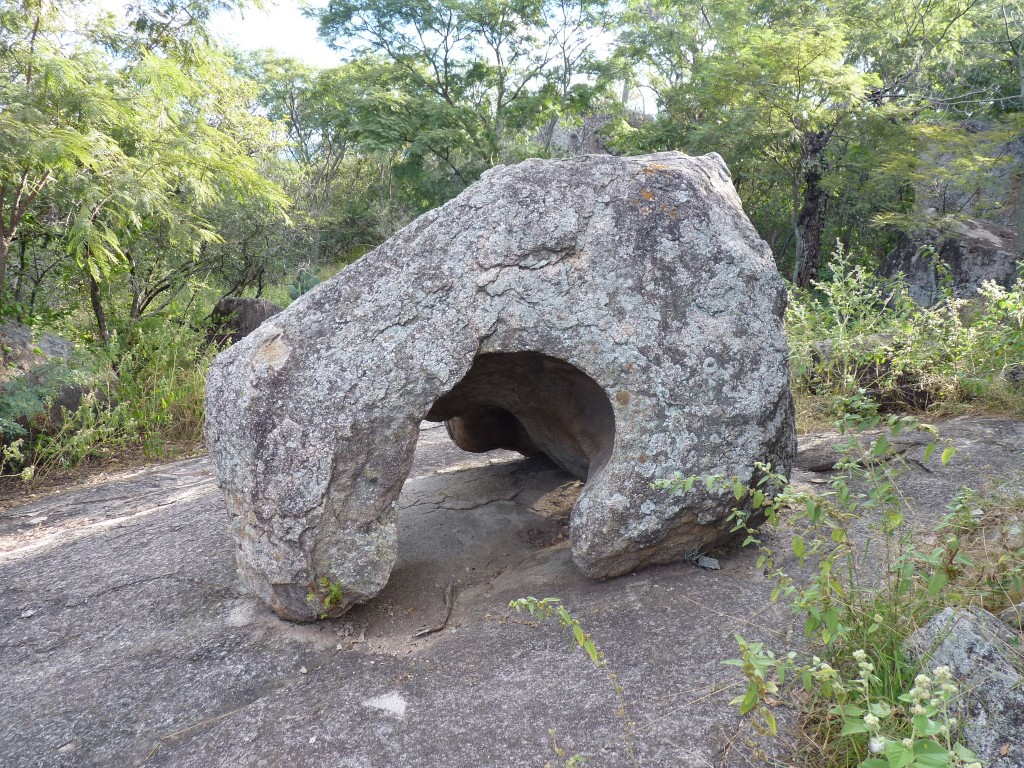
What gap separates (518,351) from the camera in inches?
110

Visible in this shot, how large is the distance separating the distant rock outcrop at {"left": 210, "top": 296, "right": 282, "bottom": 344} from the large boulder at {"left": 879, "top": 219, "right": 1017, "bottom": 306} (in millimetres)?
7927

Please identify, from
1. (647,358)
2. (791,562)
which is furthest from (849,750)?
(647,358)

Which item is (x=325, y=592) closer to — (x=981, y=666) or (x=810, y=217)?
(x=981, y=666)

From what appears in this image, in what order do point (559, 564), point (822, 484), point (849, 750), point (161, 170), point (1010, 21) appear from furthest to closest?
point (1010, 21)
point (161, 170)
point (822, 484)
point (559, 564)
point (849, 750)

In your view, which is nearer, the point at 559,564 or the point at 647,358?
the point at 647,358

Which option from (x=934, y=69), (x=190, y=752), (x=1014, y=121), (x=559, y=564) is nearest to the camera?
(x=190, y=752)

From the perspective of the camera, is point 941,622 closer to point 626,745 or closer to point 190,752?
point 626,745

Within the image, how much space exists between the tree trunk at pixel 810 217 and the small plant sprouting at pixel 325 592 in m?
9.49

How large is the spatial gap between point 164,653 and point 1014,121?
9.95m

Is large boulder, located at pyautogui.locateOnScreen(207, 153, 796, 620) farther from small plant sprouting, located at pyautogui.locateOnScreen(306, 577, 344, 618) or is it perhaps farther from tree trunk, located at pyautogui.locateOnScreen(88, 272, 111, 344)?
tree trunk, located at pyautogui.locateOnScreen(88, 272, 111, 344)

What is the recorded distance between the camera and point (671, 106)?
12703 millimetres

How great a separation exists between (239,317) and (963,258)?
936 cm

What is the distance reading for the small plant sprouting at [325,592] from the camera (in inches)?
106

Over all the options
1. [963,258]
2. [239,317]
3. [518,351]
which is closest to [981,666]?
[518,351]
